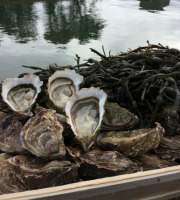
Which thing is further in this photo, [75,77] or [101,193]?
[75,77]

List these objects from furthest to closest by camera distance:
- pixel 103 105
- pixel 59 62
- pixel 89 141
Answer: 1. pixel 59 62
2. pixel 103 105
3. pixel 89 141

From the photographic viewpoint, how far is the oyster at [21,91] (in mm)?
1229

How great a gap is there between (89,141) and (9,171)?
1.11ft

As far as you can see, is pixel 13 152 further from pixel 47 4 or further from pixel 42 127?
pixel 47 4

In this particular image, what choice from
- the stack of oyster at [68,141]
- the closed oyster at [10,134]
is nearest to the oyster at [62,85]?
the stack of oyster at [68,141]

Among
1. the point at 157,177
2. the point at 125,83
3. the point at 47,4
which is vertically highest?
the point at 125,83

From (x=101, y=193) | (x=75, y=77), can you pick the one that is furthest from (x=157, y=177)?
(x=75, y=77)

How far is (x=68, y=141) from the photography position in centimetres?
106

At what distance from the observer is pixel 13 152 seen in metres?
0.97

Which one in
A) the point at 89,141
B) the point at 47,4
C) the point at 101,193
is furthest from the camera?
Answer: the point at 47,4

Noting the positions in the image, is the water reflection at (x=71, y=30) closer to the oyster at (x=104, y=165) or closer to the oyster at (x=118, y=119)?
the oyster at (x=118, y=119)

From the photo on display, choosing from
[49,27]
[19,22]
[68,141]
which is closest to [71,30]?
[49,27]

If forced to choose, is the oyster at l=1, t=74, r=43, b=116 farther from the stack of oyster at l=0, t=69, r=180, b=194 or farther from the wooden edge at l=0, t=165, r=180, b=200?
the wooden edge at l=0, t=165, r=180, b=200

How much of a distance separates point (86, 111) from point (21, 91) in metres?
0.43
